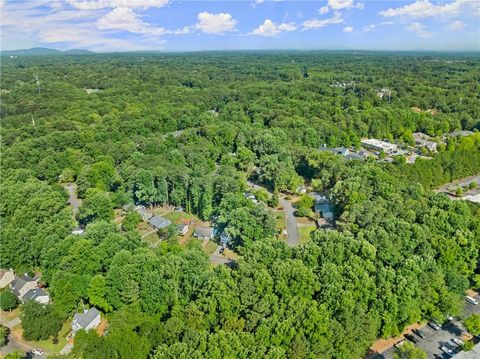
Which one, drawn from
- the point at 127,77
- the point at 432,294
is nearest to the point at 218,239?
the point at 432,294

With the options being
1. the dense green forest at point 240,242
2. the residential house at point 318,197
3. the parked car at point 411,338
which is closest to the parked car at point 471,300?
the dense green forest at point 240,242

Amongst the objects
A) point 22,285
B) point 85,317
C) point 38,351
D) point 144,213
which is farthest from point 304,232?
point 22,285

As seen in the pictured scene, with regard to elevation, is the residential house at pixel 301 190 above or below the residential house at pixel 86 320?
above

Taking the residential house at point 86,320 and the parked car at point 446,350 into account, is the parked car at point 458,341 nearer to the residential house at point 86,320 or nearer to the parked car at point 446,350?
the parked car at point 446,350

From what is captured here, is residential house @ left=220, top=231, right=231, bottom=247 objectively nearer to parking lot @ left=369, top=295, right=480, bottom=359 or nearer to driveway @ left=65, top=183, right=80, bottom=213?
parking lot @ left=369, top=295, right=480, bottom=359

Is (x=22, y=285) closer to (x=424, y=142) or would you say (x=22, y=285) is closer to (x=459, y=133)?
(x=424, y=142)

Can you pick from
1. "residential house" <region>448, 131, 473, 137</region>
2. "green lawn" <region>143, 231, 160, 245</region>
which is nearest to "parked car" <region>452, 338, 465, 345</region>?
"green lawn" <region>143, 231, 160, 245</region>

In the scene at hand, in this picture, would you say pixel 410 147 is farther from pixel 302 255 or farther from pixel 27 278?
pixel 27 278

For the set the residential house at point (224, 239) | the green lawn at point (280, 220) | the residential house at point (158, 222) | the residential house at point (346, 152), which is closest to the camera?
the residential house at point (224, 239)
